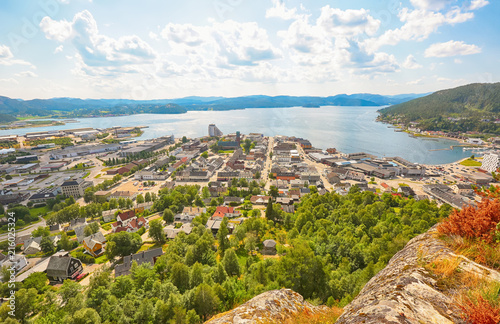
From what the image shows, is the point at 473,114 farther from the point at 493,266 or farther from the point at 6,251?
the point at 6,251

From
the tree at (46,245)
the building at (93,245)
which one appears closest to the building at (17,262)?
the tree at (46,245)

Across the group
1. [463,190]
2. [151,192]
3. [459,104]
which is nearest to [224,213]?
[151,192]

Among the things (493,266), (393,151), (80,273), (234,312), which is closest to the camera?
(493,266)

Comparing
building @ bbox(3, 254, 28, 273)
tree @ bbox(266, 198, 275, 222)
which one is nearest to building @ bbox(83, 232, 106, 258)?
building @ bbox(3, 254, 28, 273)

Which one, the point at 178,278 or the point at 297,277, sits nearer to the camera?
the point at 297,277

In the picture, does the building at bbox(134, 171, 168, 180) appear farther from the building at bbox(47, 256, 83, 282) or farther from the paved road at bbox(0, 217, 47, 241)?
the building at bbox(47, 256, 83, 282)

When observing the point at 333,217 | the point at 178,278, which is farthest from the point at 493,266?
the point at 333,217
